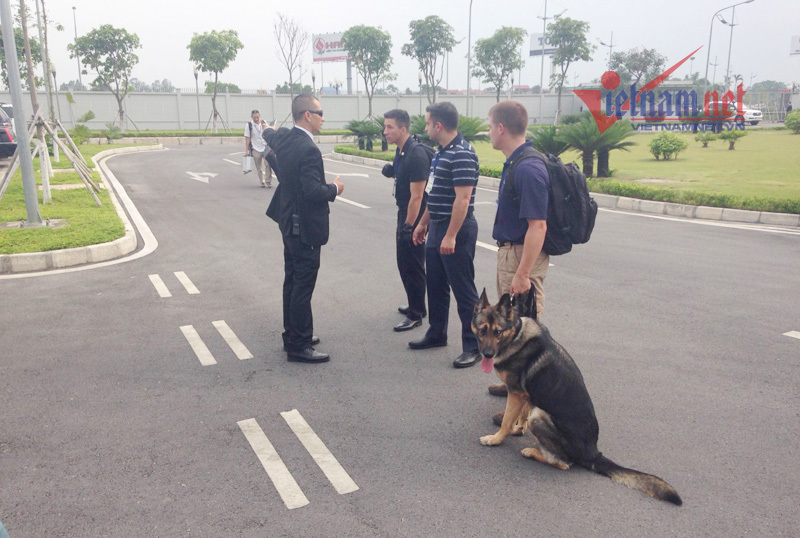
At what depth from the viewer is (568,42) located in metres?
54.0

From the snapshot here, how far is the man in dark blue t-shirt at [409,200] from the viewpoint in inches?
205

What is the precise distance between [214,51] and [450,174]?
138ft

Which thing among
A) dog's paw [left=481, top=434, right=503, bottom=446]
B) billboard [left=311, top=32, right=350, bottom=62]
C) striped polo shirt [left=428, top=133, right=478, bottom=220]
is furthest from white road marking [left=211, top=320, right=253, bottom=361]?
billboard [left=311, top=32, right=350, bottom=62]

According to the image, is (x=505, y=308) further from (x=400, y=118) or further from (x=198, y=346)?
(x=198, y=346)

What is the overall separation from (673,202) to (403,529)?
1102 cm

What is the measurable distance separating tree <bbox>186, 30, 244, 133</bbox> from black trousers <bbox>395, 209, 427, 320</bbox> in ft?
128

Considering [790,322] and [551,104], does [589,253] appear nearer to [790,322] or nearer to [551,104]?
[790,322]

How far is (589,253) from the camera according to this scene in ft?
27.9

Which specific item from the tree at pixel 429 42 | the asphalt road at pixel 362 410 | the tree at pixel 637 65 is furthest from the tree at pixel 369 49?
the asphalt road at pixel 362 410

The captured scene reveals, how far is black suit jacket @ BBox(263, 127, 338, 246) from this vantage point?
4609mm

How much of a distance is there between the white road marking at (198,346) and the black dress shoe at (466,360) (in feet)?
6.29

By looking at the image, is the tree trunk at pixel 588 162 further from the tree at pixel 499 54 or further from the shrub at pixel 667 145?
the tree at pixel 499 54

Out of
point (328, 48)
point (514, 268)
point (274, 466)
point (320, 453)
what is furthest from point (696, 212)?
point (328, 48)

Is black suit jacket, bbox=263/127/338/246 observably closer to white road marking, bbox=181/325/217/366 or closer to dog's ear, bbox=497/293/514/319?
white road marking, bbox=181/325/217/366
